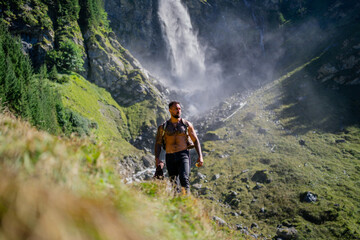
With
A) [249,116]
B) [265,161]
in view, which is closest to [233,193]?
[265,161]

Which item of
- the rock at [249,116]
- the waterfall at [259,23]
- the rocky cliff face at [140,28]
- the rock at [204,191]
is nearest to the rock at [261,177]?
the rock at [204,191]

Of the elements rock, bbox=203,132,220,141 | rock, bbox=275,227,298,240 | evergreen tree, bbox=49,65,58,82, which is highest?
evergreen tree, bbox=49,65,58,82

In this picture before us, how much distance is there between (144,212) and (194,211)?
1611 millimetres

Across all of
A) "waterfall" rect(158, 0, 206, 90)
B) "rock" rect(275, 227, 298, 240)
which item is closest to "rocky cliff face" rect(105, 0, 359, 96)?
"waterfall" rect(158, 0, 206, 90)

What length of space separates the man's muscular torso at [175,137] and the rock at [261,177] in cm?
2736

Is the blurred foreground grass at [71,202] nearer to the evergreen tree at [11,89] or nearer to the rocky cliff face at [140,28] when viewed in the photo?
the evergreen tree at [11,89]

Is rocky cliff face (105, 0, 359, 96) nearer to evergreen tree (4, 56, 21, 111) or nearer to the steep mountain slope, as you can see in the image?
the steep mountain slope

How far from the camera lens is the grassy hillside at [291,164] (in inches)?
824

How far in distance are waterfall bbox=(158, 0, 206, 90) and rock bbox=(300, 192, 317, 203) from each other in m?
88.0

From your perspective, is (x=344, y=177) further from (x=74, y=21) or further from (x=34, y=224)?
(x=74, y=21)

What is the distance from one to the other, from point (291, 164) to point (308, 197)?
9.60 meters

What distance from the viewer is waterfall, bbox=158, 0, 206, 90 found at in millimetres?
100000

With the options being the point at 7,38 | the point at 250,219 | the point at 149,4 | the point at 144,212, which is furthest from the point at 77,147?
the point at 149,4

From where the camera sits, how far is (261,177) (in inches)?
1214
